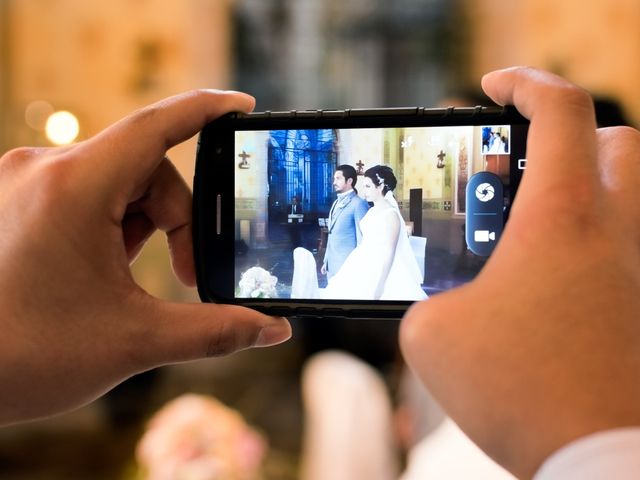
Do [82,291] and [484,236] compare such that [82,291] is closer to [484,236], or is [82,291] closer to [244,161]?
[244,161]

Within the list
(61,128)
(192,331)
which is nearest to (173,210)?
(192,331)

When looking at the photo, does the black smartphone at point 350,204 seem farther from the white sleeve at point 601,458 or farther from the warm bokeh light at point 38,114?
the warm bokeh light at point 38,114

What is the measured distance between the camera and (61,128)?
2219 millimetres

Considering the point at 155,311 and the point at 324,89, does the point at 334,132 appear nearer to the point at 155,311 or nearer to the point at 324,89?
the point at 155,311

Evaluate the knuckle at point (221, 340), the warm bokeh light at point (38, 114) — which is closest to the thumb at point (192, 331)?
the knuckle at point (221, 340)

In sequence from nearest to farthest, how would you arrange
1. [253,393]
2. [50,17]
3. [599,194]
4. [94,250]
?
[599,194] → [94,250] → [253,393] → [50,17]

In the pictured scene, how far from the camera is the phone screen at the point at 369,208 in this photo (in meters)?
0.65

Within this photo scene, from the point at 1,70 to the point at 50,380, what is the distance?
250 cm

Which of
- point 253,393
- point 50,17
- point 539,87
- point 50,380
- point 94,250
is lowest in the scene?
point 253,393

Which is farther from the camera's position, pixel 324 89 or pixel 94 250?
pixel 324 89

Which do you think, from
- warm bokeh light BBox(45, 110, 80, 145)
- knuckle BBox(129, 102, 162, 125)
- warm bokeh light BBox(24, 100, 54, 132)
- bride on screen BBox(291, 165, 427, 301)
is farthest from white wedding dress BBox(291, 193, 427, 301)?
warm bokeh light BBox(24, 100, 54, 132)

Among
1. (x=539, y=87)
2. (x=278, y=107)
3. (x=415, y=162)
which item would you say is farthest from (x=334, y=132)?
(x=278, y=107)

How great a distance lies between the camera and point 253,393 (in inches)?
97.3

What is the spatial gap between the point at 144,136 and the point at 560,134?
1.14 feet
